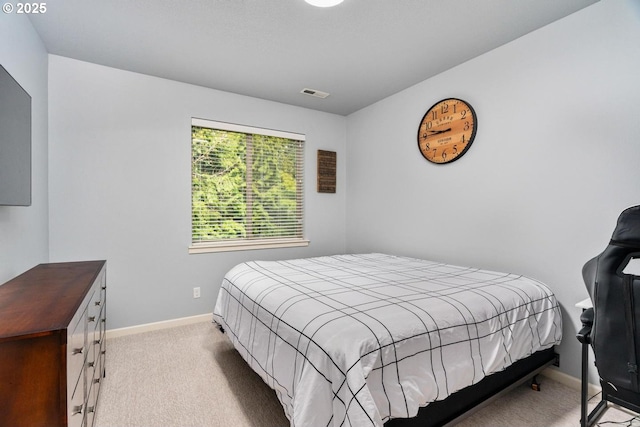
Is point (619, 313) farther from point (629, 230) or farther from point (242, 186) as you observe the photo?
point (242, 186)

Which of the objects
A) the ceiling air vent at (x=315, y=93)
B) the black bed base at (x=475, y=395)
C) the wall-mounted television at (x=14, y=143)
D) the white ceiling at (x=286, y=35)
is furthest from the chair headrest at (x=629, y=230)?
the ceiling air vent at (x=315, y=93)

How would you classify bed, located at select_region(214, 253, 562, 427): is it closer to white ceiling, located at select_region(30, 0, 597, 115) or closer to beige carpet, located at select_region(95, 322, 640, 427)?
beige carpet, located at select_region(95, 322, 640, 427)

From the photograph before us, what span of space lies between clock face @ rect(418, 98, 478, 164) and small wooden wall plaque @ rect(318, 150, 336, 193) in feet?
4.51

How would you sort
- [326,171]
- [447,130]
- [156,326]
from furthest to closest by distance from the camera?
[326,171], [156,326], [447,130]

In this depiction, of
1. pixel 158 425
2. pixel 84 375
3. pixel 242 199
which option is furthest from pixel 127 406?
pixel 242 199

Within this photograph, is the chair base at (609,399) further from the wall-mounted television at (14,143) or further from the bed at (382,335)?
the wall-mounted television at (14,143)

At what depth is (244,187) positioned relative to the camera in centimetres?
376

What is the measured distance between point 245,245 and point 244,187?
0.71 meters

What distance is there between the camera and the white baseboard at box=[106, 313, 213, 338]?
9.79ft

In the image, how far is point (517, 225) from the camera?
2.48 m

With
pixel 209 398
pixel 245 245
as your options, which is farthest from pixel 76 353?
pixel 245 245

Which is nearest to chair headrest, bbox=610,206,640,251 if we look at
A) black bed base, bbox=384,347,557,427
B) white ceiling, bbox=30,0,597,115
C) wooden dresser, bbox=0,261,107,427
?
black bed base, bbox=384,347,557,427

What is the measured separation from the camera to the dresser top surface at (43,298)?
104 centimetres

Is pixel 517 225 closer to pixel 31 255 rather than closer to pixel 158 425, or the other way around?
pixel 158 425
